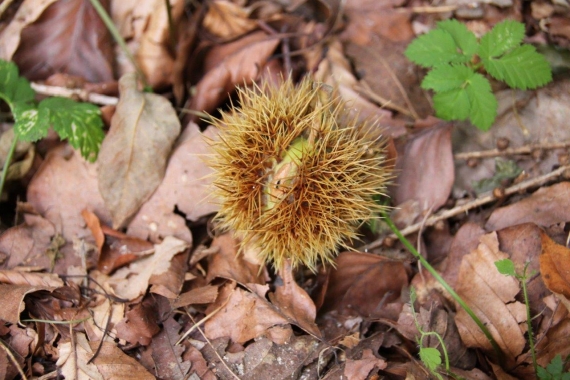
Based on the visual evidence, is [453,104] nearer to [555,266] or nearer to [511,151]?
[511,151]

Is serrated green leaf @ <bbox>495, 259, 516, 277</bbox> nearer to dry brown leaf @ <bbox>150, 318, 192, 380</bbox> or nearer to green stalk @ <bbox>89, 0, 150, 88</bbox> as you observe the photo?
dry brown leaf @ <bbox>150, 318, 192, 380</bbox>

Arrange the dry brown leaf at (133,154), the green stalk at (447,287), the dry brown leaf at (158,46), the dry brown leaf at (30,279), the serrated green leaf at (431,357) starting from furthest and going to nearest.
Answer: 1. the dry brown leaf at (158,46)
2. the dry brown leaf at (133,154)
3. the dry brown leaf at (30,279)
4. the green stalk at (447,287)
5. the serrated green leaf at (431,357)

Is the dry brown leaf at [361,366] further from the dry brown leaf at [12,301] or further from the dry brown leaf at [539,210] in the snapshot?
the dry brown leaf at [12,301]

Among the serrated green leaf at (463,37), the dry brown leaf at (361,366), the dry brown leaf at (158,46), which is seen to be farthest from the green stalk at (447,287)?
the dry brown leaf at (158,46)

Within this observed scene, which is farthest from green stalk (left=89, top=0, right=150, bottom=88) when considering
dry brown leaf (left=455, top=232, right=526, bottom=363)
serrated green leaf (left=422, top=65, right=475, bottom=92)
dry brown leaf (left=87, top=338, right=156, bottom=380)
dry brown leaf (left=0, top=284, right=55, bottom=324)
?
dry brown leaf (left=455, top=232, right=526, bottom=363)

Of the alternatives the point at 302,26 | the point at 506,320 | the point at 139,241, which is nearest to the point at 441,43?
the point at 302,26

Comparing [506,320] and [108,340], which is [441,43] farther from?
[108,340]

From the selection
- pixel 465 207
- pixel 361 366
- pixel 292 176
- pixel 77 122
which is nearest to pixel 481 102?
pixel 465 207
